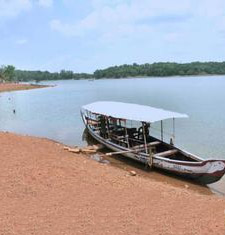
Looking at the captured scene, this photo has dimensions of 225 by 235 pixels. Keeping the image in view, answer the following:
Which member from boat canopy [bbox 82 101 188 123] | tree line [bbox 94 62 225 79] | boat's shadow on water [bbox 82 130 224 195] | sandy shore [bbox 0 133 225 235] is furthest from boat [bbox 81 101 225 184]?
tree line [bbox 94 62 225 79]

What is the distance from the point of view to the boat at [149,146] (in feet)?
45.0

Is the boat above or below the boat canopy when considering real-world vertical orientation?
below

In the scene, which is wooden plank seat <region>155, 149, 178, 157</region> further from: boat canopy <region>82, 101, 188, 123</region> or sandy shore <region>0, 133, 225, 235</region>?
sandy shore <region>0, 133, 225, 235</region>

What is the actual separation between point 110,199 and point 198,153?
36.0 feet

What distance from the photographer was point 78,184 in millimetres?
10617

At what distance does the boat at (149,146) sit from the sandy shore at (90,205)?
3184 millimetres

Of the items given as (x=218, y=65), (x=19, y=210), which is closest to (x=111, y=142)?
(x=19, y=210)

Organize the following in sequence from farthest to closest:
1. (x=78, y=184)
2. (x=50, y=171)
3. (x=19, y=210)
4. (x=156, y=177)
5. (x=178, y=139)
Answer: (x=178, y=139) < (x=156, y=177) < (x=50, y=171) < (x=78, y=184) < (x=19, y=210)

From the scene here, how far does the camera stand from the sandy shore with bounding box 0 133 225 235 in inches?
294

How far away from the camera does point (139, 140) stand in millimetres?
18734

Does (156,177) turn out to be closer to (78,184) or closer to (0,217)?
(78,184)

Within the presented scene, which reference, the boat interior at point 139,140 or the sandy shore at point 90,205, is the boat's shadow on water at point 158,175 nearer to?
the boat interior at point 139,140

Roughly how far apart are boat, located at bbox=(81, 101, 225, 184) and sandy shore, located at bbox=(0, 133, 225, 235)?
3.18 m

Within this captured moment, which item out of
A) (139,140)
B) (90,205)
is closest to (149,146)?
(139,140)
